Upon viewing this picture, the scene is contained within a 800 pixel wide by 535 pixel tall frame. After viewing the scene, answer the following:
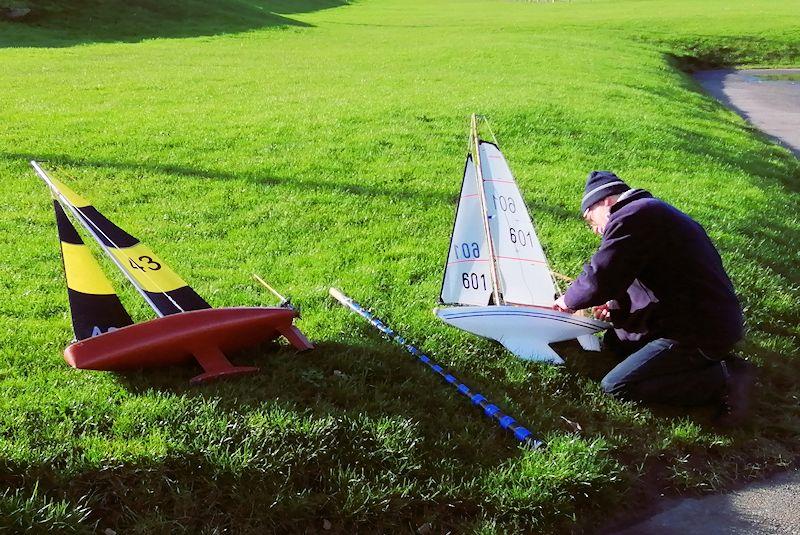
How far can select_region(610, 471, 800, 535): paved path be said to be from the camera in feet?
12.0

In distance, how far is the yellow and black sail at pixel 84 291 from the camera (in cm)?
416

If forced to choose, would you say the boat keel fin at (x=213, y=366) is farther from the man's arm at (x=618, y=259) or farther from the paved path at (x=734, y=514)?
the paved path at (x=734, y=514)

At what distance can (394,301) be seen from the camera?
17.6 feet

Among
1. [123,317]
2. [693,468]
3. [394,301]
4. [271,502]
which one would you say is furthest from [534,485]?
[123,317]

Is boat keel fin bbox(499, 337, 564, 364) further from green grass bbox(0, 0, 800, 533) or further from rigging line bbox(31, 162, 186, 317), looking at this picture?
rigging line bbox(31, 162, 186, 317)

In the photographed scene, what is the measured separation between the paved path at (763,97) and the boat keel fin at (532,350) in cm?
1036

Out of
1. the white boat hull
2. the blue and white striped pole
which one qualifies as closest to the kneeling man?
the white boat hull

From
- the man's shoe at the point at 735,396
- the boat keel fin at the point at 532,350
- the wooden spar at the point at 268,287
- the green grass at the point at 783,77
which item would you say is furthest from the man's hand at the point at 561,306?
the green grass at the point at 783,77

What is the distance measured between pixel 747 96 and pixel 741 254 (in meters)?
15.0

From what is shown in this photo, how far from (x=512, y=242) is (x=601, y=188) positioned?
2.52 feet

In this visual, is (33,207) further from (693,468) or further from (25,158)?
(693,468)

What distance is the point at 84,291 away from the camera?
165 inches

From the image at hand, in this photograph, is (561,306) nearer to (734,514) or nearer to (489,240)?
(489,240)

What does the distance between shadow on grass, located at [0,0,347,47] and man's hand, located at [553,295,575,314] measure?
1946 cm
